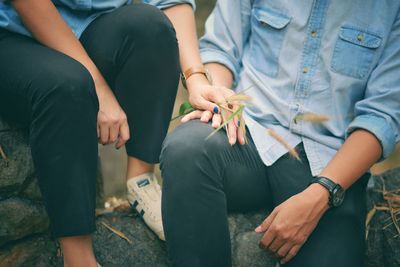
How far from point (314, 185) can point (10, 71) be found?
85cm

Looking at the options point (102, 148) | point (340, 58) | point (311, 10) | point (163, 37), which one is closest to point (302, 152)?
point (340, 58)

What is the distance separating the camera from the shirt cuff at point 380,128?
1404 millimetres

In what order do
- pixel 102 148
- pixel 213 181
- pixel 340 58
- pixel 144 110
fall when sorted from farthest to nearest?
pixel 102 148 < pixel 144 110 < pixel 340 58 < pixel 213 181

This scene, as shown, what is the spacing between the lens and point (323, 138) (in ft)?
5.00

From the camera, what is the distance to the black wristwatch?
1378 millimetres

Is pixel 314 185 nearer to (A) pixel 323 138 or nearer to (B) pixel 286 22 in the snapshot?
(A) pixel 323 138

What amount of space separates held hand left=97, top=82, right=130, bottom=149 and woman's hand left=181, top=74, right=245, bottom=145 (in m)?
0.17

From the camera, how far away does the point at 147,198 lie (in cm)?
169

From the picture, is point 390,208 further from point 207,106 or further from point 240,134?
point 207,106

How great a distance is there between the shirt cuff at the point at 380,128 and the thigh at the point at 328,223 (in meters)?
0.14

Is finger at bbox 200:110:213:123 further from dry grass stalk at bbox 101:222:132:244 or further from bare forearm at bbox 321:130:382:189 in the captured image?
dry grass stalk at bbox 101:222:132:244

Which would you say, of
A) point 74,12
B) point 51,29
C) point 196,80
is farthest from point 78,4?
point 196,80

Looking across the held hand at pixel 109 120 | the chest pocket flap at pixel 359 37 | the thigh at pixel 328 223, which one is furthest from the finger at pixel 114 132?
the chest pocket flap at pixel 359 37

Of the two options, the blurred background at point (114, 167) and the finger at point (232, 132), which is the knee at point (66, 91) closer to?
the finger at point (232, 132)
